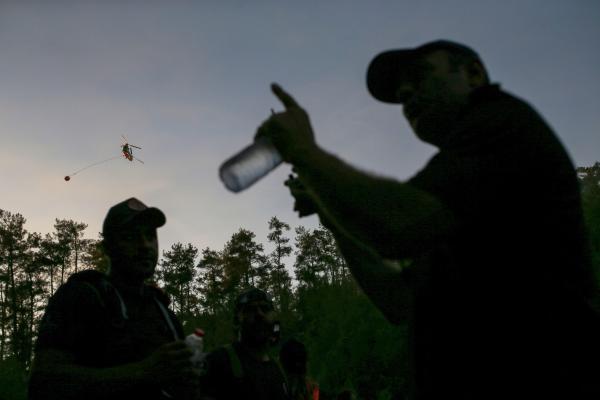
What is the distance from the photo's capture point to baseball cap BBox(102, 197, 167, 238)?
3.69m

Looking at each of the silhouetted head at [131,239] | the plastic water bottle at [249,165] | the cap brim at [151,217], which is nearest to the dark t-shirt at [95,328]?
the silhouetted head at [131,239]

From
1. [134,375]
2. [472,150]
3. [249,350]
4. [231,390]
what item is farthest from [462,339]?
[249,350]

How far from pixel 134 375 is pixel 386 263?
6.22 feet

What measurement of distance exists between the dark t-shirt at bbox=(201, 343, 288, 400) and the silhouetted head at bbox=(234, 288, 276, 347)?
0.33 m

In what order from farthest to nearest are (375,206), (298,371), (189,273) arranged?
(189,273)
(298,371)
(375,206)

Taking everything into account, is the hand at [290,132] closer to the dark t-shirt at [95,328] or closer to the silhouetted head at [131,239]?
the dark t-shirt at [95,328]

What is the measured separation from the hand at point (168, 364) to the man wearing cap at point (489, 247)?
6.53 feet

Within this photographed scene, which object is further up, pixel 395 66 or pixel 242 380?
pixel 395 66

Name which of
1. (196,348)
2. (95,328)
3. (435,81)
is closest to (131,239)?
(95,328)

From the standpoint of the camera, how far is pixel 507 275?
1190 millimetres

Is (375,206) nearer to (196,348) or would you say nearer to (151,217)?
(196,348)

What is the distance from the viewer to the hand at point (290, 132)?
1.49 meters

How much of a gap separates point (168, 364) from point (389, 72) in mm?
2307

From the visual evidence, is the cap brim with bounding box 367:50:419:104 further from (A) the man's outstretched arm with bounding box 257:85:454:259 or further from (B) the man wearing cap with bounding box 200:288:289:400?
(B) the man wearing cap with bounding box 200:288:289:400
